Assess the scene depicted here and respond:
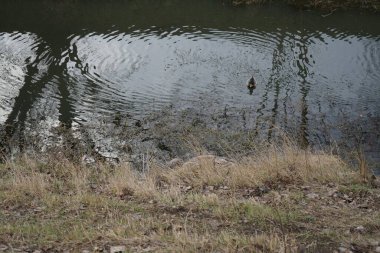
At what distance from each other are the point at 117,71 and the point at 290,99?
7.24 m

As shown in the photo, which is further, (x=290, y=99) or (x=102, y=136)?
(x=290, y=99)

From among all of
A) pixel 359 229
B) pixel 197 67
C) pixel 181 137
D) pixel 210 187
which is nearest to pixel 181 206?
pixel 210 187

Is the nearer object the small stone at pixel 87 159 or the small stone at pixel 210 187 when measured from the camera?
the small stone at pixel 210 187

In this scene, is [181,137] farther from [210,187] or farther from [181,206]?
[181,206]

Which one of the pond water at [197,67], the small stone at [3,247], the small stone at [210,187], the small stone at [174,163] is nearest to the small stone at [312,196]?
the small stone at [210,187]

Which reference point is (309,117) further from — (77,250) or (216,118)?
(77,250)

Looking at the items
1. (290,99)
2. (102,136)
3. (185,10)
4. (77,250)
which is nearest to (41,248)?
(77,250)

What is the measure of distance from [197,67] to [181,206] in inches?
522

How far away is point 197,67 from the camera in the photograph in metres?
20.3

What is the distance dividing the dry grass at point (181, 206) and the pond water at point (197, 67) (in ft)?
16.3

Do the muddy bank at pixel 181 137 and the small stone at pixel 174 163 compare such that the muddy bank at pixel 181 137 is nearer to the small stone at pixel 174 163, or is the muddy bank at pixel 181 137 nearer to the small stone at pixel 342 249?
the small stone at pixel 174 163

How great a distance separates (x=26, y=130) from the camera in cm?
1502

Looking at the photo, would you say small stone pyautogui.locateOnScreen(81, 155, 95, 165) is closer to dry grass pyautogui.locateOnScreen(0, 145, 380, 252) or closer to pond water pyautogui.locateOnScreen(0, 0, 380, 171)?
dry grass pyautogui.locateOnScreen(0, 145, 380, 252)

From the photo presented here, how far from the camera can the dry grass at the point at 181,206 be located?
588cm
